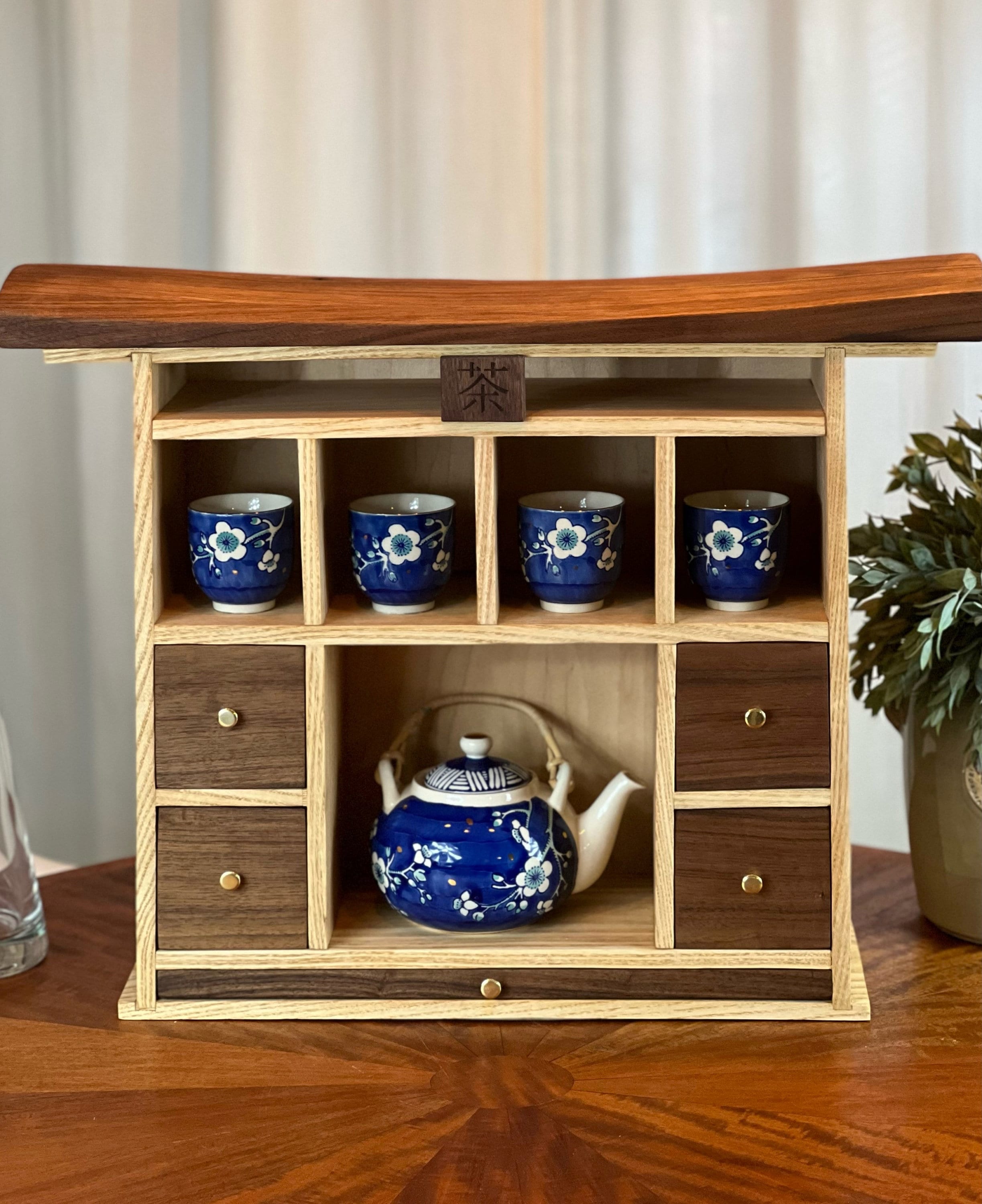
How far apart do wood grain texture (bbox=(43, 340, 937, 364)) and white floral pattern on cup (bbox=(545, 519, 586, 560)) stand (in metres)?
0.13

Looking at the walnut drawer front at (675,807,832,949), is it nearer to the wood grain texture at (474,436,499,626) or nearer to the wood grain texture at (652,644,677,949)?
the wood grain texture at (652,644,677,949)

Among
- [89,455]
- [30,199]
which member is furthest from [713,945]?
[30,199]

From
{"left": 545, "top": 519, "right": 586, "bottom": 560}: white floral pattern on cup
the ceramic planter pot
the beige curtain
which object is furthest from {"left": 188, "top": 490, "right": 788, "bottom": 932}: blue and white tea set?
the beige curtain

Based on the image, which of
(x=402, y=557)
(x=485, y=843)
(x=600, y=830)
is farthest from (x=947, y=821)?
(x=402, y=557)

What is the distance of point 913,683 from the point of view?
3.76 ft

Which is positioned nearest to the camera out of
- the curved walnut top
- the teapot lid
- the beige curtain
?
the curved walnut top

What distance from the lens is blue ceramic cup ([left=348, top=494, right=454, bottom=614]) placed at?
1049 mm

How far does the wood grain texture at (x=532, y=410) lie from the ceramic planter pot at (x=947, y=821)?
0.31 m

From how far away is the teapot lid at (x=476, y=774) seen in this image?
1100 mm

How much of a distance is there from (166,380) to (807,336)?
0.49m

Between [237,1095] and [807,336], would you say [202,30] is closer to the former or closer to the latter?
[807,336]

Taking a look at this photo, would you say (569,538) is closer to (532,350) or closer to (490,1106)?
(532,350)

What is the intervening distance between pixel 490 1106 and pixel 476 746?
285 mm

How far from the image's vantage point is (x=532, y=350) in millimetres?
1004
